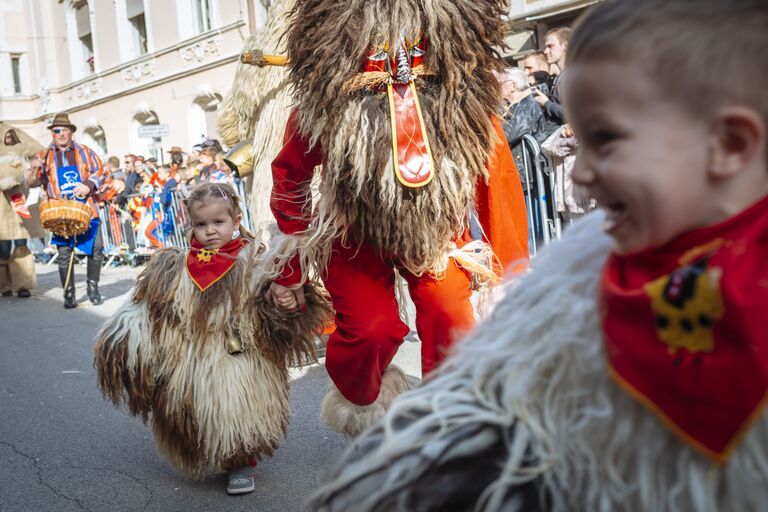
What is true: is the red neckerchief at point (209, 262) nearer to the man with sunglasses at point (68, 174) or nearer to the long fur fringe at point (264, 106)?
the long fur fringe at point (264, 106)

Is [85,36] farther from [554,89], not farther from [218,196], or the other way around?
[218,196]

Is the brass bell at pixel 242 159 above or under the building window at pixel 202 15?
under

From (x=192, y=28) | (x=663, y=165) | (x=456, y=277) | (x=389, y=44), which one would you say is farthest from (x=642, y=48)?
(x=192, y=28)

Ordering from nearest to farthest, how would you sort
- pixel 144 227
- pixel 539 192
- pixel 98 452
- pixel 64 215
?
1. pixel 98 452
2. pixel 539 192
3. pixel 64 215
4. pixel 144 227

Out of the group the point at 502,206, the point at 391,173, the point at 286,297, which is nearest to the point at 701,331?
the point at 391,173

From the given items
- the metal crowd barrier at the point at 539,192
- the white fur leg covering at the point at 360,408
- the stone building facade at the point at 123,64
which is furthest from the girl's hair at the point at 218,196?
the stone building facade at the point at 123,64

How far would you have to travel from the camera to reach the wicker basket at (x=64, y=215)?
8.16 metres

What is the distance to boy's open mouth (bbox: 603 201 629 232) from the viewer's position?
3.58 ft

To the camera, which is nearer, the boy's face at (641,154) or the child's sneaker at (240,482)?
the boy's face at (641,154)

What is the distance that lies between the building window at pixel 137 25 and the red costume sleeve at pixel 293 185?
2513cm

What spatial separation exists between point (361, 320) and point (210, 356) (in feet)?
2.69

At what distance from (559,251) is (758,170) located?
1.22ft

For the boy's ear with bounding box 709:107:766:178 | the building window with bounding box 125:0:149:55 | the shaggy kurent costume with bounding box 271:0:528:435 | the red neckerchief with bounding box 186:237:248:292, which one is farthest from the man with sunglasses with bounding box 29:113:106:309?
the building window with bounding box 125:0:149:55

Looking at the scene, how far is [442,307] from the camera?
2740 millimetres
